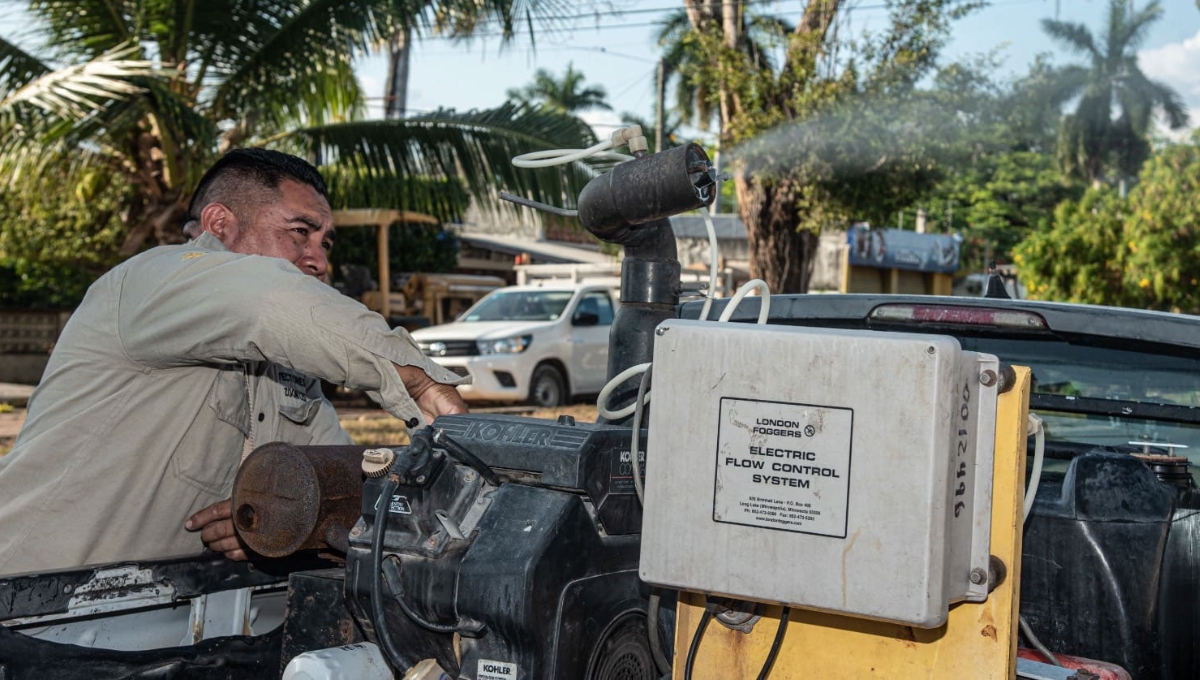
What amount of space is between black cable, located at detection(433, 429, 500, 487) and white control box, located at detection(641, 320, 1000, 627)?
1.04 ft

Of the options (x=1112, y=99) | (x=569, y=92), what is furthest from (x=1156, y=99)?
(x=569, y=92)

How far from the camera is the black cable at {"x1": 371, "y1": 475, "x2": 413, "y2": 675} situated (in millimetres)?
2029

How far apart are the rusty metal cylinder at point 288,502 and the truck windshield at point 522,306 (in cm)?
1348

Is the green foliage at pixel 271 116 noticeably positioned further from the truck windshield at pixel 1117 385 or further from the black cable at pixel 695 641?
the black cable at pixel 695 641

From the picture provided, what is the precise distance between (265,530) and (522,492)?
0.65 metres

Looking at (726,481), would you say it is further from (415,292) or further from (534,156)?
(415,292)

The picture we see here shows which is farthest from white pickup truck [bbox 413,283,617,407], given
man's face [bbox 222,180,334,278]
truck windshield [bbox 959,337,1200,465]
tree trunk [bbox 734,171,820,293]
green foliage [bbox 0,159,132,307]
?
man's face [bbox 222,180,334,278]

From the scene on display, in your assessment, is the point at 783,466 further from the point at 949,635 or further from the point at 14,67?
the point at 14,67

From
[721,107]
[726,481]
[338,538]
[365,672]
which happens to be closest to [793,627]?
[726,481]

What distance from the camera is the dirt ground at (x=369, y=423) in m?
11.3

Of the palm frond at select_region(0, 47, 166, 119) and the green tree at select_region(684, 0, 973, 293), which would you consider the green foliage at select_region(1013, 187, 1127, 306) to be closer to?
the green tree at select_region(684, 0, 973, 293)

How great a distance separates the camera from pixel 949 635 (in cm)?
192

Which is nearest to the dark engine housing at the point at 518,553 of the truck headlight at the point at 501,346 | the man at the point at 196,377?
the man at the point at 196,377

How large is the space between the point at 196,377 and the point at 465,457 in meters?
0.94
